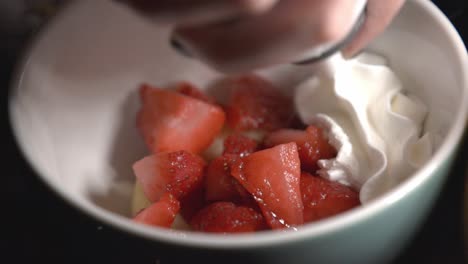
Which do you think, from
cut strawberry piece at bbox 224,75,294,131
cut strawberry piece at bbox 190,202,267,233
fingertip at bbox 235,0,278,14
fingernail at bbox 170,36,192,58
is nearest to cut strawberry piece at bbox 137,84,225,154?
cut strawberry piece at bbox 224,75,294,131

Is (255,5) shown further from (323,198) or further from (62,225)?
(62,225)

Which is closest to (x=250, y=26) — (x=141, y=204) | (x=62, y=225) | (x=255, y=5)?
(x=255, y=5)

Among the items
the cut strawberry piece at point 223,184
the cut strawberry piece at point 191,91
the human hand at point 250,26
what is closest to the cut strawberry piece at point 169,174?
the cut strawberry piece at point 223,184

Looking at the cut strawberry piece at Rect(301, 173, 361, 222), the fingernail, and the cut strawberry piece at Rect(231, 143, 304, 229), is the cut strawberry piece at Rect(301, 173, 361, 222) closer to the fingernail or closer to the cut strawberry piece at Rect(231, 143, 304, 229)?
the cut strawberry piece at Rect(231, 143, 304, 229)

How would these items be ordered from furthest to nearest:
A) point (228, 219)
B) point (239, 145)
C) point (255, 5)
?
→ point (239, 145) < point (228, 219) < point (255, 5)

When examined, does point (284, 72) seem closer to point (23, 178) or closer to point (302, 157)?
point (302, 157)

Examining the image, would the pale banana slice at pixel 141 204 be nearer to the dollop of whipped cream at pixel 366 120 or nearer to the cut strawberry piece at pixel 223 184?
the cut strawberry piece at pixel 223 184

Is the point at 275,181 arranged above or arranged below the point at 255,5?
below

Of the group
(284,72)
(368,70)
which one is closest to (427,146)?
(368,70)
